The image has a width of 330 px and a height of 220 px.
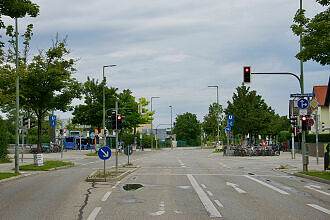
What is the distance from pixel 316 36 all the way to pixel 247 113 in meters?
39.9

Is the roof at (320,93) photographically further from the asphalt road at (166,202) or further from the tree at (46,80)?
the asphalt road at (166,202)

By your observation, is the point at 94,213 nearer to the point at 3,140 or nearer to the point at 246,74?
the point at 246,74

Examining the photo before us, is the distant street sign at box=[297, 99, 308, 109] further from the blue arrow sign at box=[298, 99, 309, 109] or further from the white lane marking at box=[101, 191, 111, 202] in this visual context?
the white lane marking at box=[101, 191, 111, 202]

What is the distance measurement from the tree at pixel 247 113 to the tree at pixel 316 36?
37.9 metres

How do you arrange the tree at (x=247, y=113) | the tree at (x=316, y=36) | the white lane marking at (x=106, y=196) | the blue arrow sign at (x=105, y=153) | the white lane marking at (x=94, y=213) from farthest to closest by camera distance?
the tree at (x=247, y=113) → the blue arrow sign at (x=105, y=153) → the tree at (x=316, y=36) → the white lane marking at (x=106, y=196) → the white lane marking at (x=94, y=213)

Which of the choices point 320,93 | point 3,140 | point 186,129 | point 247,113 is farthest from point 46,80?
point 186,129

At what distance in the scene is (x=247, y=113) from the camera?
56.6m

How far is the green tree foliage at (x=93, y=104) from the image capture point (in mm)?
57000

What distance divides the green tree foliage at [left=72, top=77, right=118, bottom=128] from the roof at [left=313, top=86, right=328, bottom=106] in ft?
94.5

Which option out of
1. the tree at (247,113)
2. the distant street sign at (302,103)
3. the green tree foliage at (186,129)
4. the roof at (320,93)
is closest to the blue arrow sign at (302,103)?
the distant street sign at (302,103)

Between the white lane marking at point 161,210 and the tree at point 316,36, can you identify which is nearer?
the white lane marking at point 161,210

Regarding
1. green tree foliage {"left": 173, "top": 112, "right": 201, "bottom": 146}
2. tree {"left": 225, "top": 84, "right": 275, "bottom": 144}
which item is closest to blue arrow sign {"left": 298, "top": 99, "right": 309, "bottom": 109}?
tree {"left": 225, "top": 84, "right": 275, "bottom": 144}

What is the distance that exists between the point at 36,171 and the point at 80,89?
1057 cm

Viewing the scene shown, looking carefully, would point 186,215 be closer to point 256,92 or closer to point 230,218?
point 230,218
